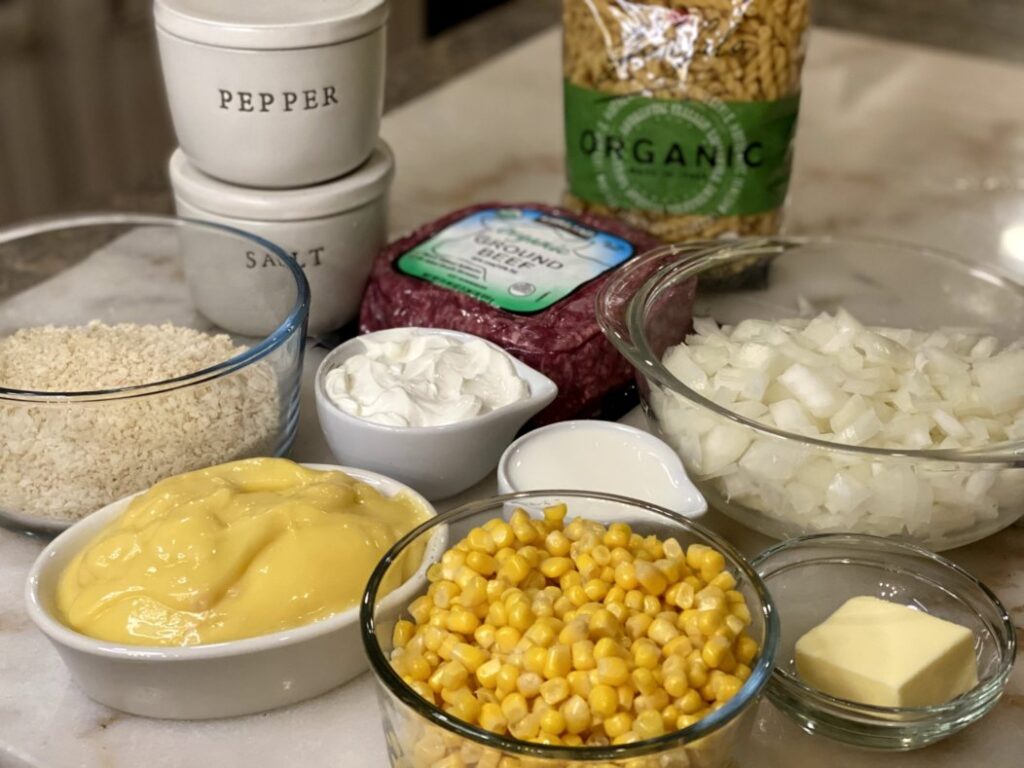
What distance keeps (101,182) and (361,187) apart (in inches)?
72.9

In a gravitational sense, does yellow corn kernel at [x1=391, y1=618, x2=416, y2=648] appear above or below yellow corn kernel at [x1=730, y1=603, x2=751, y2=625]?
below

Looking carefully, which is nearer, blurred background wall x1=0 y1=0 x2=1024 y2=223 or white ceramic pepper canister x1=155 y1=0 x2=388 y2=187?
white ceramic pepper canister x1=155 y1=0 x2=388 y2=187

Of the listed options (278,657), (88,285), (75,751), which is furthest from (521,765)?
(88,285)

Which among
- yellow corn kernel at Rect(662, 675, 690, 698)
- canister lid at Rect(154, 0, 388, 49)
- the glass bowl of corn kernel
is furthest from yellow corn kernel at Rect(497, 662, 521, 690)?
canister lid at Rect(154, 0, 388, 49)

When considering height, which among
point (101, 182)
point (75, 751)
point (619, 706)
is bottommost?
point (101, 182)

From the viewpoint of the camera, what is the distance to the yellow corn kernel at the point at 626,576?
920 millimetres

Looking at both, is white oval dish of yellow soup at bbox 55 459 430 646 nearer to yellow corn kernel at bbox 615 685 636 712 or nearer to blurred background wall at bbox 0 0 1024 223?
yellow corn kernel at bbox 615 685 636 712

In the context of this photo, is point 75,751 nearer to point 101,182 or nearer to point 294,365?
point 294,365

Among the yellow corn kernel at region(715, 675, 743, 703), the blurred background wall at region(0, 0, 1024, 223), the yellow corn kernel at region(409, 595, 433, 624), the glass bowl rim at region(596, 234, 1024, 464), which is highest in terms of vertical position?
the glass bowl rim at region(596, 234, 1024, 464)

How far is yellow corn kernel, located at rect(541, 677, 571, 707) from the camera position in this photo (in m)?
0.84

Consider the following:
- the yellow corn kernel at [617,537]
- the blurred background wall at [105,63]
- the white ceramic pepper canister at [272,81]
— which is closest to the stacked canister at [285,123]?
the white ceramic pepper canister at [272,81]

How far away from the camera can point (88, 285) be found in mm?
1512

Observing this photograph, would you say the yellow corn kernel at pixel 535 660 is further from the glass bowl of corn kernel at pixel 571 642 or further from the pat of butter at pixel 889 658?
the pat of butter at pixel 889 658

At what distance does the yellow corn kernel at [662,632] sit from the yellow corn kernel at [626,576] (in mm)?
37
